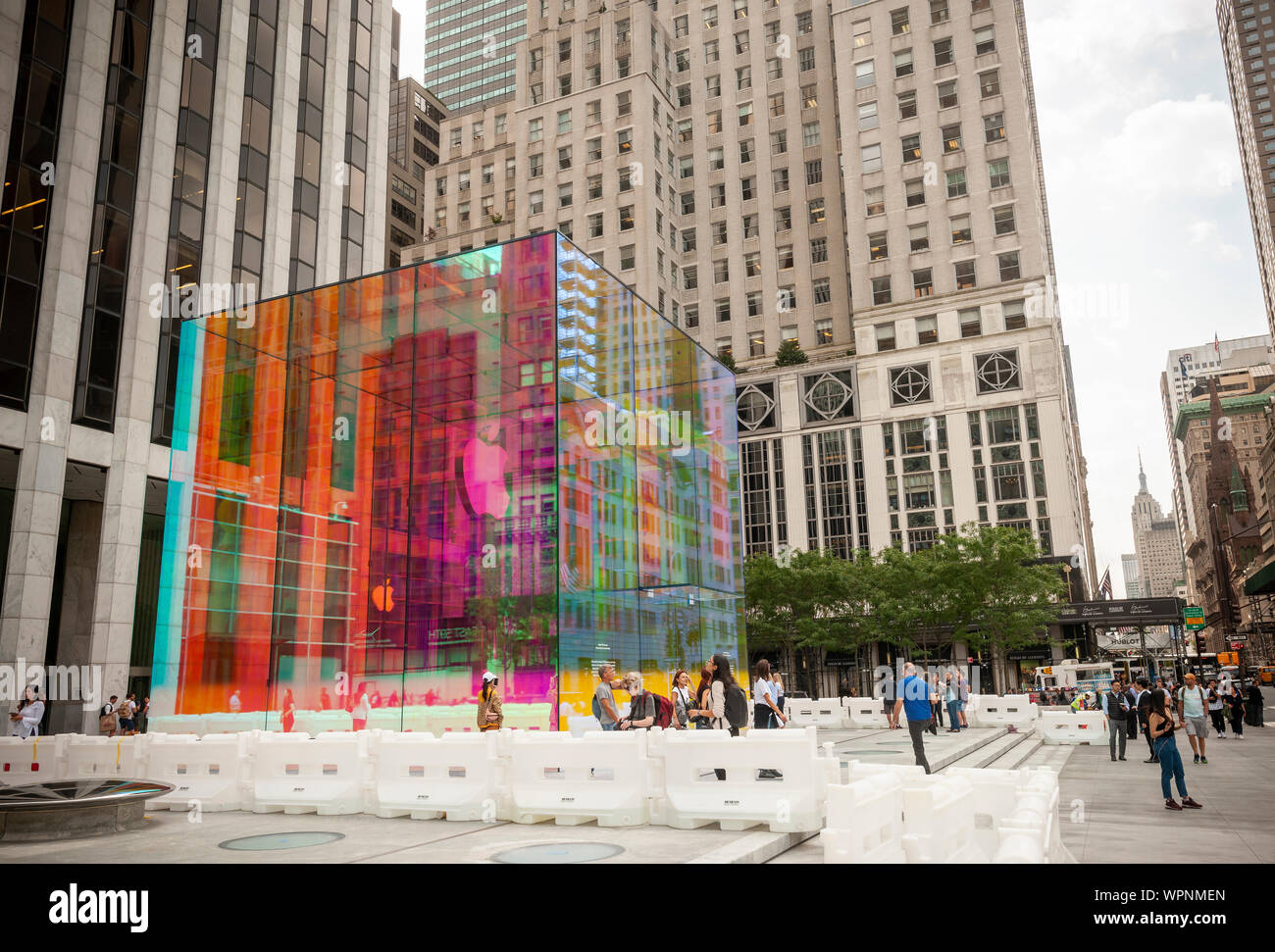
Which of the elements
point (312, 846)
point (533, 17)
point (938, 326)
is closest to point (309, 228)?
point (312, 846)

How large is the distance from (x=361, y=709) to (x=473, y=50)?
485 ft

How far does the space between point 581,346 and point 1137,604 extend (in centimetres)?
5879

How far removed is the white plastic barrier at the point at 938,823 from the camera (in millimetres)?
5625

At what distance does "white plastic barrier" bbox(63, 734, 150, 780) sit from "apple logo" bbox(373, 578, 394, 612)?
6.27 m

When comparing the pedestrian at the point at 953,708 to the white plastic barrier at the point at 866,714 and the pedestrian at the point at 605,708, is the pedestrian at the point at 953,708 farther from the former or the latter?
the pedestrian at the point at 605,708

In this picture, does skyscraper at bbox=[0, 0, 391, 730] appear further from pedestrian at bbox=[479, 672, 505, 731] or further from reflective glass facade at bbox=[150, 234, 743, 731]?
pedestrian at bbox=[479, 672, 505, 731]

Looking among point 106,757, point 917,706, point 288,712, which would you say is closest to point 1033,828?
point 917,706

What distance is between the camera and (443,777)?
10.3 metres

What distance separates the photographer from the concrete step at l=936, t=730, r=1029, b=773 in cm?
1875

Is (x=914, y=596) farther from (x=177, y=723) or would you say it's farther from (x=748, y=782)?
(x=748, y=782)

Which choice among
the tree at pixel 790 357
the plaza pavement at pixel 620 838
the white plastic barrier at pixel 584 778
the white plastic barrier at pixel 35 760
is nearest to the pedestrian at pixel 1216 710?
the plaza pavement at pixel 620 838

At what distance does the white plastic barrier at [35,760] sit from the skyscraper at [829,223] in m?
64.2

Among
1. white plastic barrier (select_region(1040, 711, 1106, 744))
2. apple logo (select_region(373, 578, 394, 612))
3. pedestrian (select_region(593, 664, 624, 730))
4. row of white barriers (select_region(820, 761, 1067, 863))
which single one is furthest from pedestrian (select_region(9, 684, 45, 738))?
white plastic barrier (select_region(1040, 711, 1106, 744))
